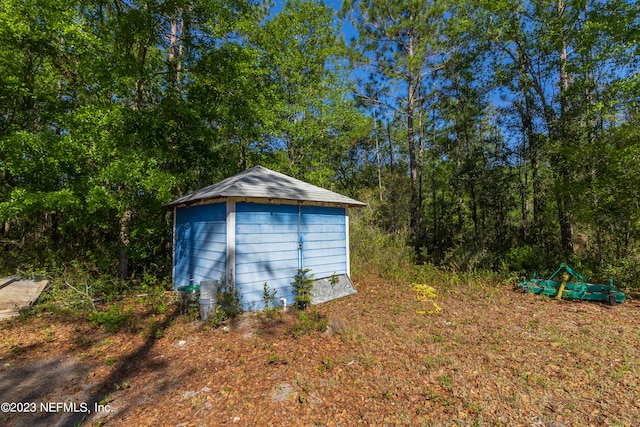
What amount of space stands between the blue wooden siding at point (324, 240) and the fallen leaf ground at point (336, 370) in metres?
1.37

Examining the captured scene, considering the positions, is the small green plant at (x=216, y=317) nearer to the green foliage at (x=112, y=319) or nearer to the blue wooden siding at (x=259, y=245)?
the blue wooden siding at (x=259, y=245)

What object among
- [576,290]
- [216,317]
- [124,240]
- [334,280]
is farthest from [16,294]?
[576,290]

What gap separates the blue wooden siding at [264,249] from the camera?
529cm

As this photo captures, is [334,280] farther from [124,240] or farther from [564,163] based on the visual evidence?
[564,163]

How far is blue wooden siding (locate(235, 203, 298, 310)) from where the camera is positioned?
5289 mm

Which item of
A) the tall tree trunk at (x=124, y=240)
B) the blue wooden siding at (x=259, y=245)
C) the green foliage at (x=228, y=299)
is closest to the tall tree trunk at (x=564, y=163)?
the blue wooden siding at (x=259, y=245)

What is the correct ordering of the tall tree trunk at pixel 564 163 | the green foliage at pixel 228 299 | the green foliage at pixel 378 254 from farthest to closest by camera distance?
the green foliage at pixel 378 254 < the tall tree trunk at pixel 564 163 < the green foliage at pixel 228 299

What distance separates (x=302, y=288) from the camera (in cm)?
574

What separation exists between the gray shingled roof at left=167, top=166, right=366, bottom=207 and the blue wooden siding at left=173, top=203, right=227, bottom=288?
322 mm

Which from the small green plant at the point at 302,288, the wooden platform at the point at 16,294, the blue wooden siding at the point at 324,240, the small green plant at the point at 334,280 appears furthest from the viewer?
the small green plant at the point at 334,280

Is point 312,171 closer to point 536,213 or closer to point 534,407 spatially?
point 536,213

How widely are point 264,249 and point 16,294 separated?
4.94 metres

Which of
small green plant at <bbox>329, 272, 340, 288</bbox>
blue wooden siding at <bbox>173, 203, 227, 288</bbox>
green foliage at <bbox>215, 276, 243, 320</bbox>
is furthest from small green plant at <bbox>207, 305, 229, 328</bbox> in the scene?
small green plant at <bbox>329, 272, 340, 288</bbox>

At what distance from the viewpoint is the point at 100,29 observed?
630 cm
